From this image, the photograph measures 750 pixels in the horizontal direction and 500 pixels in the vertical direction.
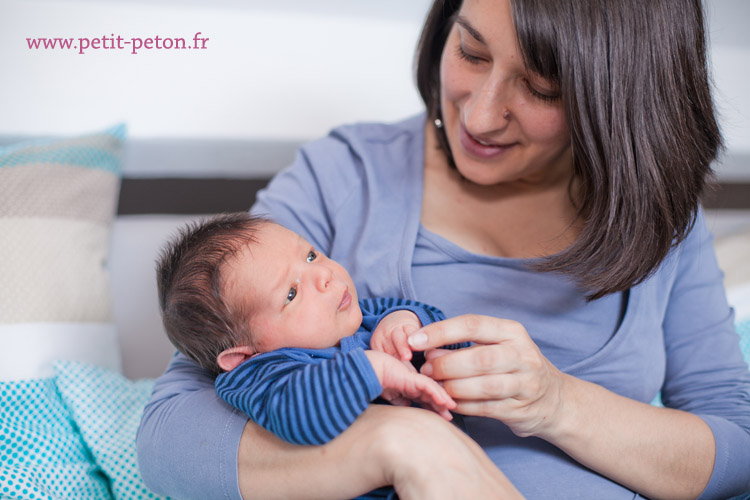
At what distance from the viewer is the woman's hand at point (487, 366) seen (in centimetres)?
88

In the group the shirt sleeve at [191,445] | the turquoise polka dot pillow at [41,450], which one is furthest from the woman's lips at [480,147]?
the turquoise polka dot pillow at [41,450]

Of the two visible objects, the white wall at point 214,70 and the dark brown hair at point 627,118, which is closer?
the dark brown hair at point 627,118

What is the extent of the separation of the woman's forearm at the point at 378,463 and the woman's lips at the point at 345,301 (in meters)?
0.19

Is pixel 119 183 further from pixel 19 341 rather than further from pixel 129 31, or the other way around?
pixel 19 341

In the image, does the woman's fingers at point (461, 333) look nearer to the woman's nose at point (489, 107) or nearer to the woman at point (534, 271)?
the woman at point (534, 271)

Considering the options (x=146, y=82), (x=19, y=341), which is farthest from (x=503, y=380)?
(x=146, y=82)

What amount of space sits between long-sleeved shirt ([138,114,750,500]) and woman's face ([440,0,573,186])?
0.51 ft

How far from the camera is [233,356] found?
3.39ft

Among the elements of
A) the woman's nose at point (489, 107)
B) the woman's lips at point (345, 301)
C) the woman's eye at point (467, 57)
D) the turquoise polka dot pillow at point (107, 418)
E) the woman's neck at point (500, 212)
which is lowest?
the turquoise polka dot pillow at point (107, 418)

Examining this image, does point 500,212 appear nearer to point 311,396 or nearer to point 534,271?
point 534,271

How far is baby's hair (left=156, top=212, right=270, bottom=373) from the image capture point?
1.01m

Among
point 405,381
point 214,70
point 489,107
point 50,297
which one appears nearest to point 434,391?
point 405,381

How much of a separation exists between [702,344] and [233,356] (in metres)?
0.92

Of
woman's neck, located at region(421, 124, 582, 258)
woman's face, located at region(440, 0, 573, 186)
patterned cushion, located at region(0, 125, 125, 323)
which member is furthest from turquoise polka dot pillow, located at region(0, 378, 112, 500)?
woman's face, located at region(440, 0, 573, 186)
